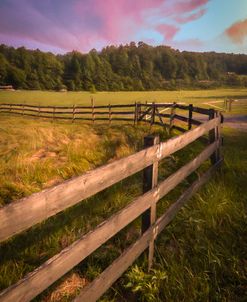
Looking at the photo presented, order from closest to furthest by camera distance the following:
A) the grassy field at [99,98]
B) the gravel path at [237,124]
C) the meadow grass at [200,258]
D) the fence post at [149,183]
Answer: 1. the meadow grass at [200,258]
2. the fence post at [149,183]
3. the gravel path at [237,124]
4. the grassy field at [99,98]

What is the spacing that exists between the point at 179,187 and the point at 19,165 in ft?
11.8

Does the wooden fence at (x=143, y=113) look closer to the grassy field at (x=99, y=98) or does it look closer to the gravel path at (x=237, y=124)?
the gravel path at (x=237, y=124)

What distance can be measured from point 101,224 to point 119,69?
428 feet

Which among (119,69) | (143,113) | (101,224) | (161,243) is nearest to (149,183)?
(101,224)

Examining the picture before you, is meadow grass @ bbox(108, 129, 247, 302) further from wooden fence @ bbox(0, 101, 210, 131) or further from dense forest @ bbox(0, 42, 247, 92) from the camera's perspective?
dense forest @ bbox(0, 42, 247, 92)

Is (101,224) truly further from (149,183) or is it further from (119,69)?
(119,69)

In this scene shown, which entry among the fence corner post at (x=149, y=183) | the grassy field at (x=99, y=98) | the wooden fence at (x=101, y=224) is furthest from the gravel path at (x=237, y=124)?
the grassy field at (x=99, y=98)

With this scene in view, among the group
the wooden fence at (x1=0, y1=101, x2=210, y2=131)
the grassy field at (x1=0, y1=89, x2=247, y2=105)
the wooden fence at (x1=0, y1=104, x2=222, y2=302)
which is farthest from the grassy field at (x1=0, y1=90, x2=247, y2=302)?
the grassy field at (x1=0, y1=89, x2=247, y2=105)

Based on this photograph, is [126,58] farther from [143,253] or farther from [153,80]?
[143,253]

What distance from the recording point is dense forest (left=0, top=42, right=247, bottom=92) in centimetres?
9562

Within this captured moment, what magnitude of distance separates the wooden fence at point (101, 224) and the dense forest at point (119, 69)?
79.3 meters

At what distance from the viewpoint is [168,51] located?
151125 millimetres

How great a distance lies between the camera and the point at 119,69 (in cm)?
12719

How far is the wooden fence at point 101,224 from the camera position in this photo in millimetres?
1655
